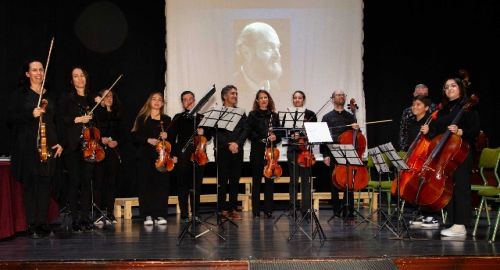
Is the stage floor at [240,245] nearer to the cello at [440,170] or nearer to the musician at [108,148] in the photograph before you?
the cello at [440,170]

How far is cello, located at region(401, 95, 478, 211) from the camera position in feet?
16.5

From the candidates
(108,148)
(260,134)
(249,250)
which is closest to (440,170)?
(249,250)

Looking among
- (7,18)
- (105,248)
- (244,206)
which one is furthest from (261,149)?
(7,18)

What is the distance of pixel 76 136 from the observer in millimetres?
5719

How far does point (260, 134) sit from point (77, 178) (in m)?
2.35

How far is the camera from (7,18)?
8250 mm

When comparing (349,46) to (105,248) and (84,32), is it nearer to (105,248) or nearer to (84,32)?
(84,32)

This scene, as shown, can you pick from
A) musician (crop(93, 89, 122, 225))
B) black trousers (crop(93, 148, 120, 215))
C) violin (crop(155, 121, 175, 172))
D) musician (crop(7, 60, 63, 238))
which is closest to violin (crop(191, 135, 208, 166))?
violin (crop(155, 121, 175, 172))

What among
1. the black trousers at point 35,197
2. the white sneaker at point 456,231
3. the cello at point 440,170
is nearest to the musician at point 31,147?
the black trousers at point 35,197

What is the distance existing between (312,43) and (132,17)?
288 cm

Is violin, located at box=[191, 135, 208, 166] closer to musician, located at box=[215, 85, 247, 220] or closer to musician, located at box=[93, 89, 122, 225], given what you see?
musician, located at box=[215, 85, 247, 220]

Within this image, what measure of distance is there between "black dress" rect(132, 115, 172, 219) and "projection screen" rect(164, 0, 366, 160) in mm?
2354

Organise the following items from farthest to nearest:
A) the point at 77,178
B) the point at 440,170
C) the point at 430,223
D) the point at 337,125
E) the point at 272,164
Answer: the point at 337,125 → the point at 272,164 → the point at 430,223 → the point at 77,178 → the point at 440,170

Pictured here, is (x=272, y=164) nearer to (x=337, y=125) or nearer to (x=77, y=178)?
(x=337, y=125)
